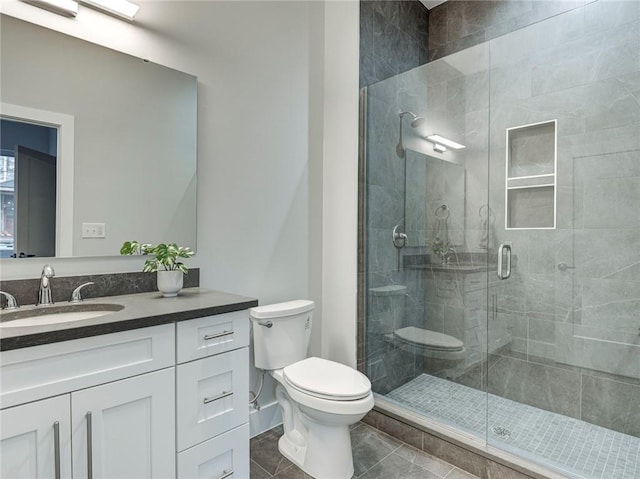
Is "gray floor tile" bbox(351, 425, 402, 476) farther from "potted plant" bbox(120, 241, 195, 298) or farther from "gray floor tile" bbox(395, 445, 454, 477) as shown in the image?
"potted plant" bbox(120, 241, 195, 298)

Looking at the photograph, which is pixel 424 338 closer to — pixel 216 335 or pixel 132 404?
pixel 216 335

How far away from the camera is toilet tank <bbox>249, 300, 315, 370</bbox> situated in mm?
1892

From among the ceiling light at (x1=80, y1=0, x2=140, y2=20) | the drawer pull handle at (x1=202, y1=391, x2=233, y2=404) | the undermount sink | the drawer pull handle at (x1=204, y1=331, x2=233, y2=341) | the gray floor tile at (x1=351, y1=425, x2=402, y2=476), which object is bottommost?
the gray floor tile at (x1=351, y1=425, x2=402, y2=476)

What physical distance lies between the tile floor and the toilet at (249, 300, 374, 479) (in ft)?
0.23

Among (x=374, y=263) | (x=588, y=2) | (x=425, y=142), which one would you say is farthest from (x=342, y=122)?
(x=588, y=2)

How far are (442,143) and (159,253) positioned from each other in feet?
6.01

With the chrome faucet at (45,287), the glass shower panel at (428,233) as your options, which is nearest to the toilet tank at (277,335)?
the glass shower panel at (428,233)

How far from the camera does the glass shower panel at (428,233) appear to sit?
7.38 ft

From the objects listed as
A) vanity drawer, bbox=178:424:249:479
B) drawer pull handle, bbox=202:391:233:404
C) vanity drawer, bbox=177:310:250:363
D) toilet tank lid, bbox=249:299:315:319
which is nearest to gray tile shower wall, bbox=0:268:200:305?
toilet tank lid, bbox=249:299:315:319

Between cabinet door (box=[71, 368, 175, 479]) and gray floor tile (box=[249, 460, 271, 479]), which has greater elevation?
cabinet door (box=[71, 368, 175, 479])

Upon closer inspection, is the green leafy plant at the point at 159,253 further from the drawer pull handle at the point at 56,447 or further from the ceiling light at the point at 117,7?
the ceiling light at the point at 117,7

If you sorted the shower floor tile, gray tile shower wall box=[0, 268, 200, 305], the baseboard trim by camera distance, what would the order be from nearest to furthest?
1. gray tile shower wall box=[0, 268, 200, 305]
2. the shower floor tile
3. the baseboard trim

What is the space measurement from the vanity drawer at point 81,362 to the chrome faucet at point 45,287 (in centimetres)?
45

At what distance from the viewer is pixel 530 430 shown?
1.96m
